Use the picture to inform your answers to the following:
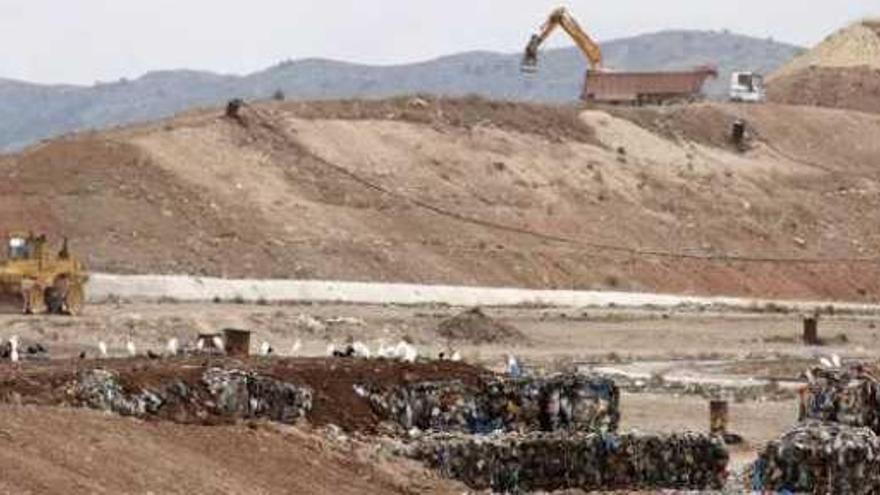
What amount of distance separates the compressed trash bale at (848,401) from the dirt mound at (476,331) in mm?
25761

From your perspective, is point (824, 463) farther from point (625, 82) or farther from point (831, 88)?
point (831, 88)

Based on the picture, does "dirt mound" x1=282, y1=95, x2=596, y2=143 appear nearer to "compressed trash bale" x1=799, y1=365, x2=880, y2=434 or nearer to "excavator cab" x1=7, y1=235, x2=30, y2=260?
"excavator cab" x1=7, y1=235, x2=30, y2=260

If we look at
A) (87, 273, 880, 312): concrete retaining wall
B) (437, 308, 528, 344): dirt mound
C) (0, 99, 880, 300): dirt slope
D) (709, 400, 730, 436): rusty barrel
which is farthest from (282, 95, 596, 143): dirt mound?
(709, 400, 730, 436): rusty barrel

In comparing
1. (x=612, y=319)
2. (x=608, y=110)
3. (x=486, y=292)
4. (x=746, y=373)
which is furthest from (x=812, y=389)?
(x=608, y=110)

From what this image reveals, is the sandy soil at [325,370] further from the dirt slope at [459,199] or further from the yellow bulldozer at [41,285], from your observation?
the dirt slope at [459,199]

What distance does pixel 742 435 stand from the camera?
30.2 metres

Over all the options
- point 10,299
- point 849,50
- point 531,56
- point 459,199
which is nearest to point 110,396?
point 10,299

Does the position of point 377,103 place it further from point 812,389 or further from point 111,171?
point 812,389

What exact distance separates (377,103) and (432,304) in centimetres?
2944

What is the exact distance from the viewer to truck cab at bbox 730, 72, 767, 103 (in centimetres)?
11281

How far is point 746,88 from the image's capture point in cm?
11331

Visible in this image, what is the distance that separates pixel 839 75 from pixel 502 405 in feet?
354

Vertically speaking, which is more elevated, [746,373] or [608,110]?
[608,110]

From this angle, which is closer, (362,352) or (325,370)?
(325,370)
